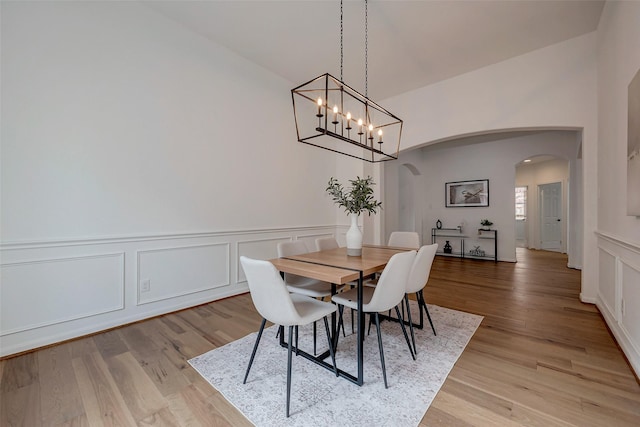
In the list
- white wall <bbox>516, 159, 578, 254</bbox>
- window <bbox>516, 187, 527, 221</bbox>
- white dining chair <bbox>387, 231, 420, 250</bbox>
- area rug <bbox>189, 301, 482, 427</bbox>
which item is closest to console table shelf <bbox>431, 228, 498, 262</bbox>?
white wall <bbox>516, 159, 578, 254</bbox>

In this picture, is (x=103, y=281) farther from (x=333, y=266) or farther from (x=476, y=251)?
(x=476, y=251)

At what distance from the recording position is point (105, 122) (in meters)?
2.45

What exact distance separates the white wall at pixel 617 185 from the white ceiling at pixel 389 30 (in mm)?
530

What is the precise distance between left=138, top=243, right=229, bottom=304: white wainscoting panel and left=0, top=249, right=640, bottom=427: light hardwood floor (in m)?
0.28

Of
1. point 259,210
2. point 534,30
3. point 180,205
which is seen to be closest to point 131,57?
point 180,205

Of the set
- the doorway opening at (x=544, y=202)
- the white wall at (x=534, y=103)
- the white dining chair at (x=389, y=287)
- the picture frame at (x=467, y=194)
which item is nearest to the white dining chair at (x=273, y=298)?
the white dining chair at (x=389, y=287)

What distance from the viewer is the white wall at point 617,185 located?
1.83 metres

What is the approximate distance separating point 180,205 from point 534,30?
14.3 feet

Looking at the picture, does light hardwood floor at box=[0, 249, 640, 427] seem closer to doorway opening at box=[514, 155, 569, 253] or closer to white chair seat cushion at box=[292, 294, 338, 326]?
white chair seat cushion at box=[292, 294, 338, 326]

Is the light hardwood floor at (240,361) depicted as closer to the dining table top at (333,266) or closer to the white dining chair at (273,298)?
the white dining chair at (273,298)

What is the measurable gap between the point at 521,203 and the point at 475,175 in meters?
3.17

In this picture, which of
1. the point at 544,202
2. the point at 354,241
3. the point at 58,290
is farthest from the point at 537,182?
the point at 58,290

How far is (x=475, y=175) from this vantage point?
247 inches

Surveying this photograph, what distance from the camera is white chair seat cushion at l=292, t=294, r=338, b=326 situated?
159cm
